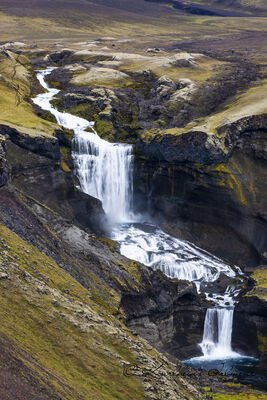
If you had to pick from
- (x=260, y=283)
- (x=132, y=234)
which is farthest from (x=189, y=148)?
(x=260, y=283)

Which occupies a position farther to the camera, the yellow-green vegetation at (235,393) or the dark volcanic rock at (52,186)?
the dark volcanic rock at (52,186)

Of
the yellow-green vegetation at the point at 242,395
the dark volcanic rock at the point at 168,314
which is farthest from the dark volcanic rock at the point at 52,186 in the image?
the yellow-green vegetation at the point at 242,395

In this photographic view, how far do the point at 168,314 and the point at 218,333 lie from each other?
25.0 feet

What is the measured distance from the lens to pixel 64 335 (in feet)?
121

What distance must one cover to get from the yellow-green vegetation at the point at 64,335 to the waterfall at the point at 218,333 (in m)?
21.5

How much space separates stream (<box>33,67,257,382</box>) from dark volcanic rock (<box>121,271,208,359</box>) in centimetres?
145

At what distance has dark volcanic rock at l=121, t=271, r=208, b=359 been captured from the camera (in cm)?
5466

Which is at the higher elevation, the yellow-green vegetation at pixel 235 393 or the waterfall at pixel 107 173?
the waterfall at pixel 107 173

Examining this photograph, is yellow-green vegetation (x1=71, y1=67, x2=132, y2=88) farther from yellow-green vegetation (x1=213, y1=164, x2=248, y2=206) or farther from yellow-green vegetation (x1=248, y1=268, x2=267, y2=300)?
yellow-green vegetation (x1=248, y1=268, x2=267, y2=300)

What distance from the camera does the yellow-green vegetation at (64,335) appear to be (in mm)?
33812

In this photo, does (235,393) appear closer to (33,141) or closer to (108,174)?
(108,174)

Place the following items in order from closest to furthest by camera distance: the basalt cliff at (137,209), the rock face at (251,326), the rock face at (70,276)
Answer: the basalt cliff at (137,209)
the rock face at (70,276)
the rock face at (251,326)

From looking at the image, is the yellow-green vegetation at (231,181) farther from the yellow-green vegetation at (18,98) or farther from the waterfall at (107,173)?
the yellow-green vegetation at (18,98)

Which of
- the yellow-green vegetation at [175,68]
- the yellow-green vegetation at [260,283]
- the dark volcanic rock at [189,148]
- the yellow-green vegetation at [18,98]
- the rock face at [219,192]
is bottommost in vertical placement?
the yellow-green vegetation at [260,283]
